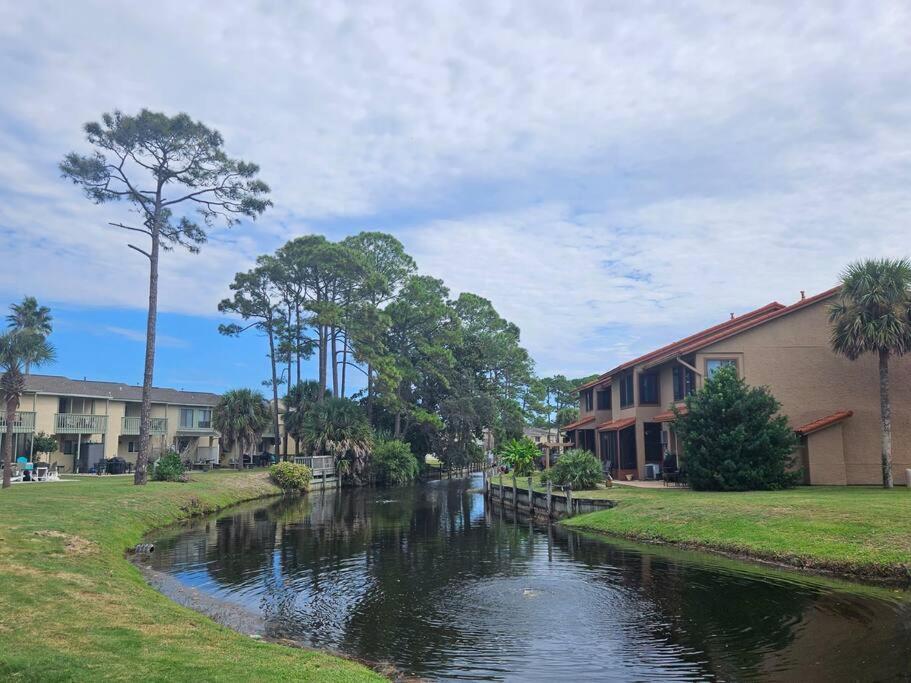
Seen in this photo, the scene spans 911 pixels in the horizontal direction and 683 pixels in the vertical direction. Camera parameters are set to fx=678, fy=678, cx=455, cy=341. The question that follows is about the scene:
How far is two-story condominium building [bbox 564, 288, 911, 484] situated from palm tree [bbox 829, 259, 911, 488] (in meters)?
1.78

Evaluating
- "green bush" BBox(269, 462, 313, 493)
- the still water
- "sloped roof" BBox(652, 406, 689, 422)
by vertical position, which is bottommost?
the still water

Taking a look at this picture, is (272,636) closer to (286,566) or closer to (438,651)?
(438,651)

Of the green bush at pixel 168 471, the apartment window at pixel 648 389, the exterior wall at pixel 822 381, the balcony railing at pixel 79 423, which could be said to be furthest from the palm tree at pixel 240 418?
the exterior wall at pixel 822 381

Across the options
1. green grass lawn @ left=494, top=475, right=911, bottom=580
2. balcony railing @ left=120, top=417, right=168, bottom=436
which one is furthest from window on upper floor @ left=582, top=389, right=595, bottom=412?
balcony railing @ left=120, top=417, right=168, bottom=436

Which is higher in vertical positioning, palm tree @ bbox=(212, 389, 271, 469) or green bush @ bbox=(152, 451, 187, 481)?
palm tree @ bbox=(212, 389, 271, 469)

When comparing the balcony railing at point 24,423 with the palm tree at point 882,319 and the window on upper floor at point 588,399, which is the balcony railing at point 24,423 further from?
the palm tree at point 882,319

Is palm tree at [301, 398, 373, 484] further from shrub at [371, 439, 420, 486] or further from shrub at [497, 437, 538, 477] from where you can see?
shrub at [497, 437, 538, 477]

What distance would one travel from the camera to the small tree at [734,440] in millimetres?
26922

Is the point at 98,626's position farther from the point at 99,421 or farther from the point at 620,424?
the point at 99,421

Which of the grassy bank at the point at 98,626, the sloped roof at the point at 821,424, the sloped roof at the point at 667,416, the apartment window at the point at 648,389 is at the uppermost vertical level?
the apartment window at the point at 648,389

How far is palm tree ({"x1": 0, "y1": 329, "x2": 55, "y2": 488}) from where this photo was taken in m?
28.0

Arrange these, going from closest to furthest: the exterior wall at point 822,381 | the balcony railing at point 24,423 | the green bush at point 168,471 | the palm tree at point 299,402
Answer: the exterior wall at point 822,381
the green bush at point 168,471
the balcony railing at point 24,423
the palm tree at point 299,402

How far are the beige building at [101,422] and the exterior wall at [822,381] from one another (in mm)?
41012

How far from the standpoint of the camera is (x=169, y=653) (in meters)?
8.97
